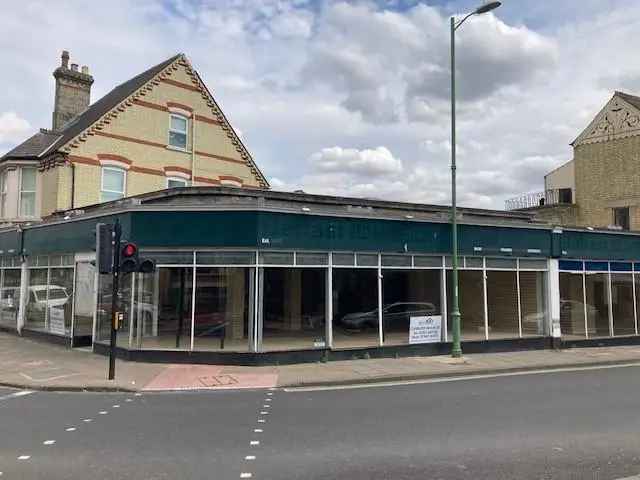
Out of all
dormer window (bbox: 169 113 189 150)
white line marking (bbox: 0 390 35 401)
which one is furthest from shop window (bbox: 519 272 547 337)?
dormer window (bbox: 169 113 189 150)

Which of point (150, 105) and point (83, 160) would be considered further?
point (150, 105)

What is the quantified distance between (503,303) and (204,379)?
1032 centimetres

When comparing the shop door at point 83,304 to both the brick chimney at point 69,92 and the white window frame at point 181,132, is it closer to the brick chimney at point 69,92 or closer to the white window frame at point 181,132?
the white window frame at point 181,132

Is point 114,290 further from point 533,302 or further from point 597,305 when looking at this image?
point 597,305

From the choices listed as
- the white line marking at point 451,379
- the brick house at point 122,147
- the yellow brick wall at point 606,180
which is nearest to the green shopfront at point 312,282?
the white line marking at point 451,379

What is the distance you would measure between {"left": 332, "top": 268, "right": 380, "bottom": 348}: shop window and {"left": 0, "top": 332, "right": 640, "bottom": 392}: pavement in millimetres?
835

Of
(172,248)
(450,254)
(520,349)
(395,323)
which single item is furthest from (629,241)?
(172,248)

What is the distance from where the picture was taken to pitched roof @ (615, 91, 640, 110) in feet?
94.5

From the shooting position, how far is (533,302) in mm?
18094

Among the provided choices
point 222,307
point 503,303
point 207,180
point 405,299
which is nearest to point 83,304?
point 222,307

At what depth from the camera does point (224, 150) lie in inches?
1053

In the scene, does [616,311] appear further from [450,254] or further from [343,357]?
[343,357]

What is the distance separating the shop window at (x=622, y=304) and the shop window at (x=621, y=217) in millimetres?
9514

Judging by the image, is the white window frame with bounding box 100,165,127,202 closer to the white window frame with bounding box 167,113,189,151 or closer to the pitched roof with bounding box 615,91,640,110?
the white window frame with bounding box 167,113,189,151
